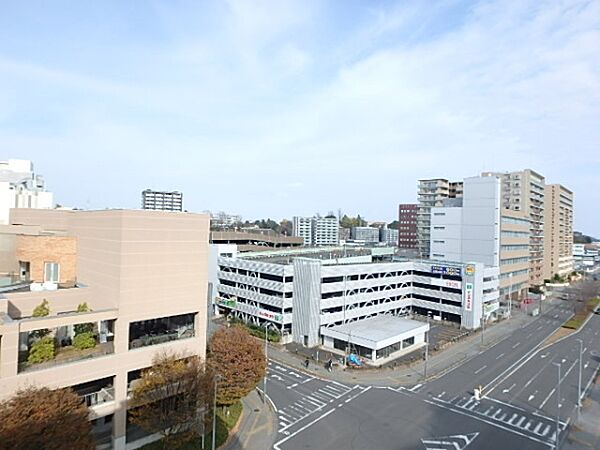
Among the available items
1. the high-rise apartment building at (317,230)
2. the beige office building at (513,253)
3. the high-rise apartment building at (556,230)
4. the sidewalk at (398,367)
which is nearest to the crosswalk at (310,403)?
the sidewalk at (398,367)

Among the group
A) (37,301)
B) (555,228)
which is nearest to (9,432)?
(37,301)

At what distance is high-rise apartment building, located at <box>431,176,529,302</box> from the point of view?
69.8 meters

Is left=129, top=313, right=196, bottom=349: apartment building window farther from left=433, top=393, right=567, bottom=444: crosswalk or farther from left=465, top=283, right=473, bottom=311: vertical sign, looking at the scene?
left=465, top=283, right=473, bottom=311: vertical sign

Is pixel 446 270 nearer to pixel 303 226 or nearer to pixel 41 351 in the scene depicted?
pixel 41 351

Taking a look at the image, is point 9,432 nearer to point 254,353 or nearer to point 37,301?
point 37,301

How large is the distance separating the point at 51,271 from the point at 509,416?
114 feet

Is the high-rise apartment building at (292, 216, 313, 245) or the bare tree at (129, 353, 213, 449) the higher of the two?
the high-rise apartment building at (292, 216, 313, 245)

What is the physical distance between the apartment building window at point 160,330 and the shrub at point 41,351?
4320mm

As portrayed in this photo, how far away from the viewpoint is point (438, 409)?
32219 millimetres

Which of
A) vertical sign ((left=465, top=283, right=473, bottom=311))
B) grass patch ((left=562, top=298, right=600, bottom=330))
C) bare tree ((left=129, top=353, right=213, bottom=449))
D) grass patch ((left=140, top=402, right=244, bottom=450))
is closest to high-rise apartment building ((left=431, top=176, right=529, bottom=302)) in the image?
grass patch ((left=562, top=298, right=600, bottom=330))

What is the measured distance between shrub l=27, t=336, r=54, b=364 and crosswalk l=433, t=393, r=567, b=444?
27849 millimetres

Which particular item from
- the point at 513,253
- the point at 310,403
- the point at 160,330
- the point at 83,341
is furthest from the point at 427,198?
the point at 83,341

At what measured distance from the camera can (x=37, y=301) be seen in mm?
25453

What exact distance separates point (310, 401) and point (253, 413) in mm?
Result: 4885
